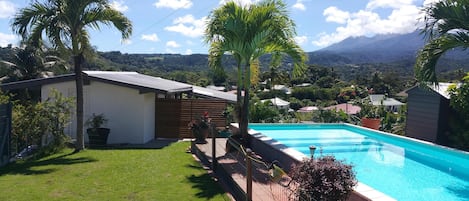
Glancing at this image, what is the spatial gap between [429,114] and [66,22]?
13835 mm

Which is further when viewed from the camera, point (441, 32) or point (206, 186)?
point (441, 32)

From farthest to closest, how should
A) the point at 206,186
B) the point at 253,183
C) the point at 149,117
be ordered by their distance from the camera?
1. the point at 149,117
2. the point at 206,186
3. the point at 253,183

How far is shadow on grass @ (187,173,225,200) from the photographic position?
8.03 meters

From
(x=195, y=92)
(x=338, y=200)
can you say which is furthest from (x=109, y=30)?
(x=338, y=200)

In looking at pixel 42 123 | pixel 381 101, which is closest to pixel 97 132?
pixel 42 123

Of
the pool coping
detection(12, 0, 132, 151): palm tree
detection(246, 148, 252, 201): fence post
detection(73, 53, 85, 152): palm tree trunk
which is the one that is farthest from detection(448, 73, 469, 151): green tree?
detection(73, 53, 85, 152): palm tree trunk

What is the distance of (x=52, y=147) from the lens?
12.8 metres

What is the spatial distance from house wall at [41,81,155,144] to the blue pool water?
5.13 meters

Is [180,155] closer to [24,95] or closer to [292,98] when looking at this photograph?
[24,95]

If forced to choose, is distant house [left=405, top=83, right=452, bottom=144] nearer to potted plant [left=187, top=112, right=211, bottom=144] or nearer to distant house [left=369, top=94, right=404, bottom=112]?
distant house [left=369, top=94, right=404, bottom=112]

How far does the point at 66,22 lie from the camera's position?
40.4ft

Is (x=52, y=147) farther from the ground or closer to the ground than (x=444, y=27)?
closer to the ground

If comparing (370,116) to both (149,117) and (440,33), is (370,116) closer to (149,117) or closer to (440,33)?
(440,33)

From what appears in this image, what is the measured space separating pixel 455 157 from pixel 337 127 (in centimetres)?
724
